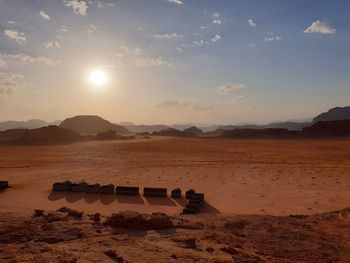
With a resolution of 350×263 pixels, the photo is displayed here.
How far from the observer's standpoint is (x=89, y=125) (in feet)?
361

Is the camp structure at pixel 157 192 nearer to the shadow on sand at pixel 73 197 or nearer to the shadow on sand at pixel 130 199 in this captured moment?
the shadow on sand at pixel 130 199

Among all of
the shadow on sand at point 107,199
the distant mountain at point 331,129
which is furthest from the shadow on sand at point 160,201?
the distant mountain at point 331,129

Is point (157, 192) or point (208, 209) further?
point (157, 192)

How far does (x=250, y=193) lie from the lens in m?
17.8

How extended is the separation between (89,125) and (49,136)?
2165 inches

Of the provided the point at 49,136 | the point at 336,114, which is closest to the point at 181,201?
the point at 49,136

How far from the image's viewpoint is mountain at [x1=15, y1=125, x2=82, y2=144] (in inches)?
2127

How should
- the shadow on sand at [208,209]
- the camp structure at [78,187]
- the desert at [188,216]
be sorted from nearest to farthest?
the desert at [188,216], the shadow on sand at [208,209], the camp structure at [78,187]

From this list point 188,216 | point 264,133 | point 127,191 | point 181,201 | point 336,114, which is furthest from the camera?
point 336,114

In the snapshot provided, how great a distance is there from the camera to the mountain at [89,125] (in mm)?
106250

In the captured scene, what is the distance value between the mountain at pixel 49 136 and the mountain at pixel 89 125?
4554 cm

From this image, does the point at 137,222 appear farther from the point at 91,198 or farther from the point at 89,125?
the point at 89,125

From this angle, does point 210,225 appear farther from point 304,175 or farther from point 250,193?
point 304,175

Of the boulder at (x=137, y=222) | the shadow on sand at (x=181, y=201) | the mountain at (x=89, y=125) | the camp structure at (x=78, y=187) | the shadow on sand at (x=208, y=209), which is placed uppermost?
the mountain at (x=89, y=125)
